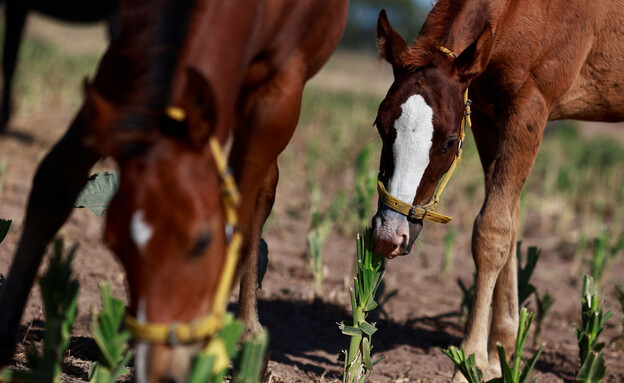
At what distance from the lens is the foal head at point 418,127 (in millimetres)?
3229

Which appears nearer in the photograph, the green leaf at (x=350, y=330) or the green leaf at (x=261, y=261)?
the green leaf at (x=350, y=330)

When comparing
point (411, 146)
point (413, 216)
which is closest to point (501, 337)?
point (413, 216)

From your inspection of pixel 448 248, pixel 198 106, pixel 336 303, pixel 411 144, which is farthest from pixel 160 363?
pixel 448 248

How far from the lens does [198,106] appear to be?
1.90 m

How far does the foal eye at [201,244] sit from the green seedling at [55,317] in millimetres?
486

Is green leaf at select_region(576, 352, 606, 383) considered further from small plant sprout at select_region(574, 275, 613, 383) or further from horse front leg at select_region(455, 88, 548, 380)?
horse front leg at select_region(455, 88, 548, 380)

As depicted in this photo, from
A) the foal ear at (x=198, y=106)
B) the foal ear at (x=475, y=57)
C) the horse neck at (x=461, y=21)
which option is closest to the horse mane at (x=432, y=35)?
the horse neck at (x=461, y=21)

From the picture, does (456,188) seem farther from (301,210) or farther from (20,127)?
(20,127)

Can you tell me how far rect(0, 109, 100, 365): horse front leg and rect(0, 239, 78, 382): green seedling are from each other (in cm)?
47

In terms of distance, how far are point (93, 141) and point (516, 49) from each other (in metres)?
2.51

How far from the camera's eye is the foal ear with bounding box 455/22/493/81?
3311 mm

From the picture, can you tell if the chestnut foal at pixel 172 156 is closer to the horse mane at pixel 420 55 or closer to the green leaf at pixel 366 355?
the horse mane at pixel 420 55

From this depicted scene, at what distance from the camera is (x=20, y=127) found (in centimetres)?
939

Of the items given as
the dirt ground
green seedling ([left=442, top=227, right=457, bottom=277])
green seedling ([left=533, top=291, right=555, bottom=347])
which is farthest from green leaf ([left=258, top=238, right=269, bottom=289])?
green seedling ([left=442, top=227, right=457, bottom=277])
